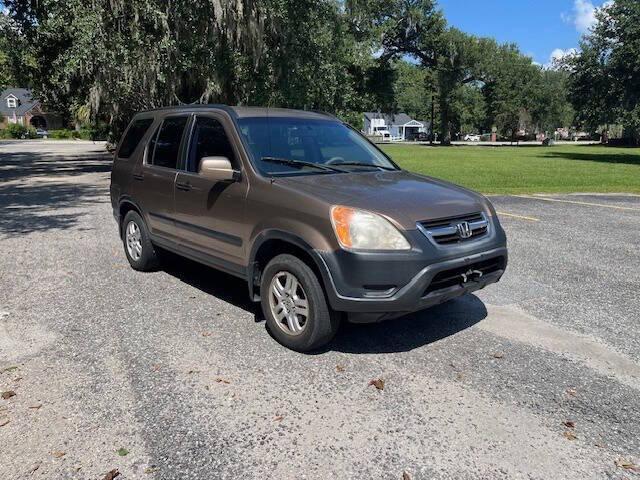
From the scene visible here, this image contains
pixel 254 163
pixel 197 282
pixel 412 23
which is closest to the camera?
pixel 254 163

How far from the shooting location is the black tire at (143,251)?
6285mm

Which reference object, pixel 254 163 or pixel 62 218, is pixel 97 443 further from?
pixel 62 218

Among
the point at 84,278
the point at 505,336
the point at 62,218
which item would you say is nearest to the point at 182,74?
the point at 62,218

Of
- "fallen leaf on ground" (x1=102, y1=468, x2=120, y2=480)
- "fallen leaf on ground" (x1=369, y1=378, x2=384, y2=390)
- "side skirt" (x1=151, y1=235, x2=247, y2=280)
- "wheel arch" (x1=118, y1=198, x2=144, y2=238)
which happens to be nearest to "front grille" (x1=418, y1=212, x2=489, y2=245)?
"fallen leaf on ground" (x1=369, y1=378, x2=384, y2=390)

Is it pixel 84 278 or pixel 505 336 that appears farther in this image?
pixel 84 278

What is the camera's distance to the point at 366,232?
151 inches

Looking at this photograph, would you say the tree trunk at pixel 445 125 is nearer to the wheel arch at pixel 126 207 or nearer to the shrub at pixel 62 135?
the shrub at pixel 62 135

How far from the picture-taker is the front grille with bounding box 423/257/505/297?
3.97 meters

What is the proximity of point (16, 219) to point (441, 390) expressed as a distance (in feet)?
31.8

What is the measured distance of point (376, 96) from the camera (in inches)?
1797

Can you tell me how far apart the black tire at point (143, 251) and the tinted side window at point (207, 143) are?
4.20ft

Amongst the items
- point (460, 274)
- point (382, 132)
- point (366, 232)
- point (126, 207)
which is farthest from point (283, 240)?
point (382, 132)

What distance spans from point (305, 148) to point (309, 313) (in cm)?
A: 174

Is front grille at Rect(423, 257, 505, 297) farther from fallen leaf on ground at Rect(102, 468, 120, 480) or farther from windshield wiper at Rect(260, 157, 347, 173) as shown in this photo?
fallen leaf on ground at Rect(102, 468, 120, 480)
